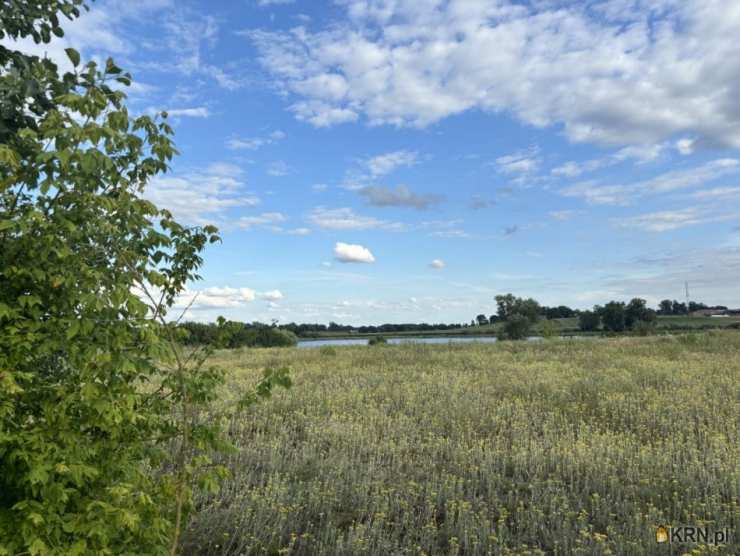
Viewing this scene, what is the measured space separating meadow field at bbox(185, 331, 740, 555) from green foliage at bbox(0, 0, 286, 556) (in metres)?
1.98

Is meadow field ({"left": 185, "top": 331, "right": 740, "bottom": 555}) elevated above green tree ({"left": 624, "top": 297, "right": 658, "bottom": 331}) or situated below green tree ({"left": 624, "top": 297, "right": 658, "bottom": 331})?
below

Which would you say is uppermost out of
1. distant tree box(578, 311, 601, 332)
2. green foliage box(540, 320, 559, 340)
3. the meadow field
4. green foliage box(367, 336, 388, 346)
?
distant tree box(578, 311, 601, 332)

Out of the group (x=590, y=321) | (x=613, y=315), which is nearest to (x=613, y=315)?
(x=613, y=315)

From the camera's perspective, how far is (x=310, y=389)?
40.6 ft

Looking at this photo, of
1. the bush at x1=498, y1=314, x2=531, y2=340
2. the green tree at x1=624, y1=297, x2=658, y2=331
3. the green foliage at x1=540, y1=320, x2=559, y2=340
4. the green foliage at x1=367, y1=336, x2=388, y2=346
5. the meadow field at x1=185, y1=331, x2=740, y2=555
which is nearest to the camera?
the meadow field at x1=185, y1=331, x2=740, y2=555

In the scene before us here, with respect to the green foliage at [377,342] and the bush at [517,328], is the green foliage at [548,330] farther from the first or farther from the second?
the bush at [517,328]

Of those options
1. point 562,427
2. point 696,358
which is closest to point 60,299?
point 562,427

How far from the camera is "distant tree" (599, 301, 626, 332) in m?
62.7

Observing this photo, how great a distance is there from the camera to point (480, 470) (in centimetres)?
657

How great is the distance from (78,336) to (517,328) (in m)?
47.4

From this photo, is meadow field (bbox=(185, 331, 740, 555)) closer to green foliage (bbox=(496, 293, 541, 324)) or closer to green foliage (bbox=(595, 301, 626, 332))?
green foliage (bbox=(496, 293, 541, 324))

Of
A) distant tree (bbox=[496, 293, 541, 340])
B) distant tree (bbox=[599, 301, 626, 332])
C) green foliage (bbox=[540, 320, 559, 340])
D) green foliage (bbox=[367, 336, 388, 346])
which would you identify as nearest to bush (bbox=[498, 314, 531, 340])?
distant tree (bbox=[496, 293, 541, 340])

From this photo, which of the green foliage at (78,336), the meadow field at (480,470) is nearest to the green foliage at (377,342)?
the meadow field at (480,470)

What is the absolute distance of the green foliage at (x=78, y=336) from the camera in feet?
9.28
